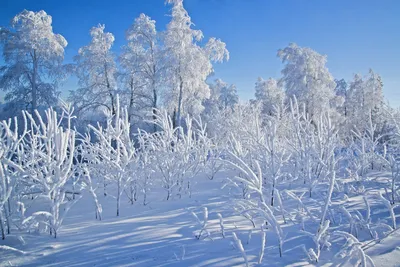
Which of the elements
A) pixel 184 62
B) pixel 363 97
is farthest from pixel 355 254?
pixel 363 97

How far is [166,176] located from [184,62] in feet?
27.4

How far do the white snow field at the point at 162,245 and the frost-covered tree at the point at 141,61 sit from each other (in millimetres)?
10630

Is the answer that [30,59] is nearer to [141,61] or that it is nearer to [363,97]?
[141,61]

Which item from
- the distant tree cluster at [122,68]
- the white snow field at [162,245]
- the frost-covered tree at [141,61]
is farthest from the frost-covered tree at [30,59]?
the white snow field at [162,245]

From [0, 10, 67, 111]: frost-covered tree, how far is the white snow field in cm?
1220

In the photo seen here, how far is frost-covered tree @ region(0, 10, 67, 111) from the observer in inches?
507

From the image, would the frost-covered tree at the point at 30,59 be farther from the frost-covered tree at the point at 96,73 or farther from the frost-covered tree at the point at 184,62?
the frost-covered tree at the point at 184,62

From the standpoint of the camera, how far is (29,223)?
3.68 metres

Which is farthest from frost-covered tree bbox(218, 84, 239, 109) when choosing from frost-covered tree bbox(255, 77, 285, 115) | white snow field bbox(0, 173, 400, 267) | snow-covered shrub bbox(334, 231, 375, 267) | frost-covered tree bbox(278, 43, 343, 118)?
snow-covered shrub bbox(334, 231, 375, 267)

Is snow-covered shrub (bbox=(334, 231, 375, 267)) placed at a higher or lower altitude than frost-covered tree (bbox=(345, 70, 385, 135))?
lower

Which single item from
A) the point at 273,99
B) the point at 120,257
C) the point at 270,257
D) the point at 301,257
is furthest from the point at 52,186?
the point at 273,99

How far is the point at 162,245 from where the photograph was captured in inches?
122

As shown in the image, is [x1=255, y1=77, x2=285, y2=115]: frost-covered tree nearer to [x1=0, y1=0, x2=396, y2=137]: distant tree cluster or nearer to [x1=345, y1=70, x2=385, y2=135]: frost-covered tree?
[x1=345, y1=70, x2=385, y2=135]: frost-covered tree

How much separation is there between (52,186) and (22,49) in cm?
1315
